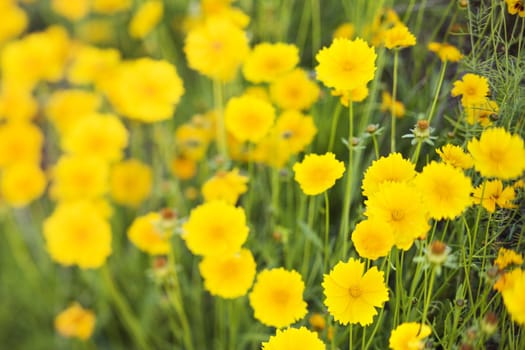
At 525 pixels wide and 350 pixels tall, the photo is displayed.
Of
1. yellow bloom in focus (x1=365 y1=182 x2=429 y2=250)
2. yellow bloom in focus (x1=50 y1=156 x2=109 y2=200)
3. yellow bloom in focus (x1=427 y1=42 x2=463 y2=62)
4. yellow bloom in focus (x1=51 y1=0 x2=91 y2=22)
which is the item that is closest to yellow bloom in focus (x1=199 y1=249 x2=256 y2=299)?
yellow bloom in focus (x1=365 y1=182 x2=429 y2=250)

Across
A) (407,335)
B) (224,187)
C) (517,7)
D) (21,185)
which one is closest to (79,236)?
(21,185)

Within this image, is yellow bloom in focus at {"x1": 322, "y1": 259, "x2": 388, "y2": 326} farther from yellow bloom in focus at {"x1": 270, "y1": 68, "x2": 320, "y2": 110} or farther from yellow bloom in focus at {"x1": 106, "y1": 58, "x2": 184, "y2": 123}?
yellow bloom in focus at {"x1": 106, "y1": 58, "x2": 184, "y2": 123}

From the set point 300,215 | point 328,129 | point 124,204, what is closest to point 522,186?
point 300,215

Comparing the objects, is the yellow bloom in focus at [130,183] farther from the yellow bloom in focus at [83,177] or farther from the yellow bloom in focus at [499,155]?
the yellow bloom in focus at [499,155]

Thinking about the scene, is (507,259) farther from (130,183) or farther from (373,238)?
(130,183)

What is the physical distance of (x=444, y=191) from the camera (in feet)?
1.91

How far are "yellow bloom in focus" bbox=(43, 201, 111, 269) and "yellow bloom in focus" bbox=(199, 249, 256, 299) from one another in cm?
33

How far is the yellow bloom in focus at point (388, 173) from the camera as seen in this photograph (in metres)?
0.62

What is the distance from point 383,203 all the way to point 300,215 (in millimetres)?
318

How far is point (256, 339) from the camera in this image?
0.97m

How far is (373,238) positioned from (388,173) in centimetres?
7

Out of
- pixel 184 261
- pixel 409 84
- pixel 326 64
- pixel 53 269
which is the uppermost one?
pixel 326 64

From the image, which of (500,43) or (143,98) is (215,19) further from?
(500,43)

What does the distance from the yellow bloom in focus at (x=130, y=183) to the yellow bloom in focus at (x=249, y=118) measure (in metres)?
Result: 0.46
